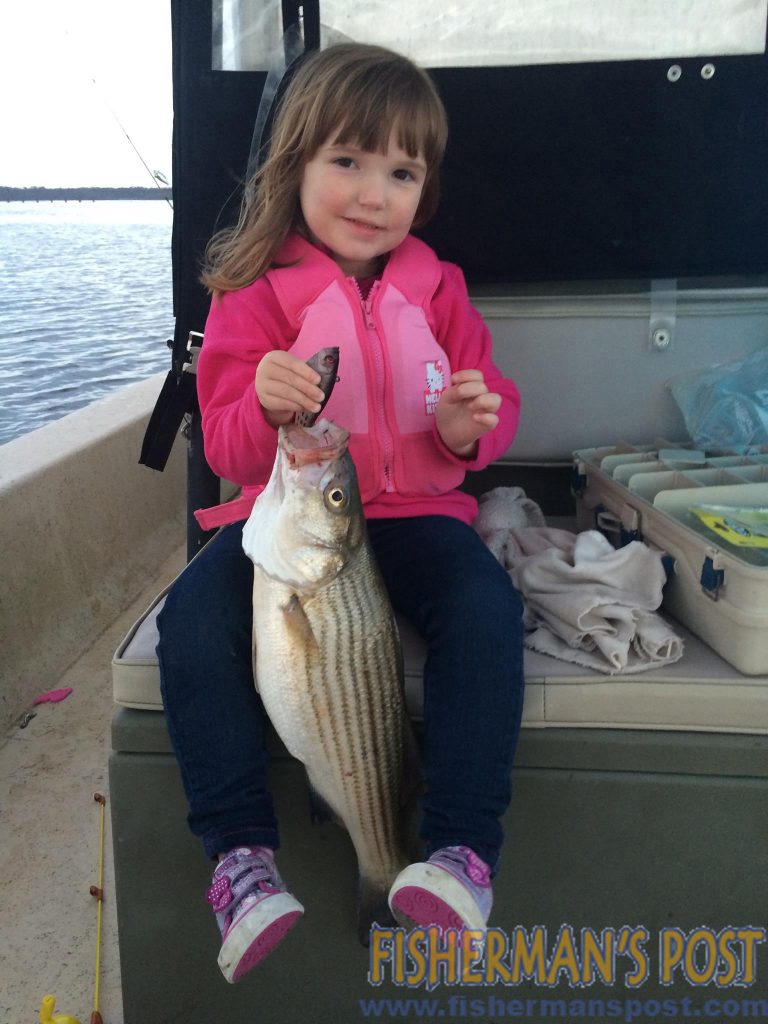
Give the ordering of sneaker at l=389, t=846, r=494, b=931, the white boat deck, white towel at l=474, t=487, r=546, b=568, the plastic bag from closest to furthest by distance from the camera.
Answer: sneaker at l=389, t=846, r=494, b=931
the white boat deck
white towel at l=474, t=487, r=546, b=568
the plastic bag

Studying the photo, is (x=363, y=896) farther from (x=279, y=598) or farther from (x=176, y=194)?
(x=176, y=194)

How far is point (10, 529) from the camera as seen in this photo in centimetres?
284

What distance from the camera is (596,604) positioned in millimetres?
1768

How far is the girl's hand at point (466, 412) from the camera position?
176 cm

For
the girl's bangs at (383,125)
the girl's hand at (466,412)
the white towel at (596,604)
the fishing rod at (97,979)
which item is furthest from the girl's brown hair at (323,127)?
the fishing rod at (97,979)

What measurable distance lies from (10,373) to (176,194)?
7.44 meters

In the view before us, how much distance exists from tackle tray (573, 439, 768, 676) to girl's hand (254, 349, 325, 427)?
851 mm

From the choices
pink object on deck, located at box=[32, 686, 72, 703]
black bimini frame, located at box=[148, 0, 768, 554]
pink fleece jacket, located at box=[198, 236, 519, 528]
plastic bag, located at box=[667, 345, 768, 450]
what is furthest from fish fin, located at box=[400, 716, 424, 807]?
pink object on deck, located at box=[32, 686, 72, 703]

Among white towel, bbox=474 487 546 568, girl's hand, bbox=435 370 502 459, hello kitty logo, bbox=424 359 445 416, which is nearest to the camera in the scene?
girl's hand, bbox=435 370 502 459

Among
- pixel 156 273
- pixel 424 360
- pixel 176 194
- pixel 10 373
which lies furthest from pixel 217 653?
pixel 156 273

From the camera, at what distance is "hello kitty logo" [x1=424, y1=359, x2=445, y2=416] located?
207 centimetres

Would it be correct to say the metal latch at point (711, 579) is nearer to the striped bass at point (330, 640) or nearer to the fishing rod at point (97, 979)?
the striped bass at point (330, 640)

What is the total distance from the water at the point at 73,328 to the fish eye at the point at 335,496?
1.25 m

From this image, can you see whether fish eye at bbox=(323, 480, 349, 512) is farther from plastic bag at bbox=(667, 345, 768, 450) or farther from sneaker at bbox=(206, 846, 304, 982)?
plastic bag at bbox=(667, 345, 768, 450)
